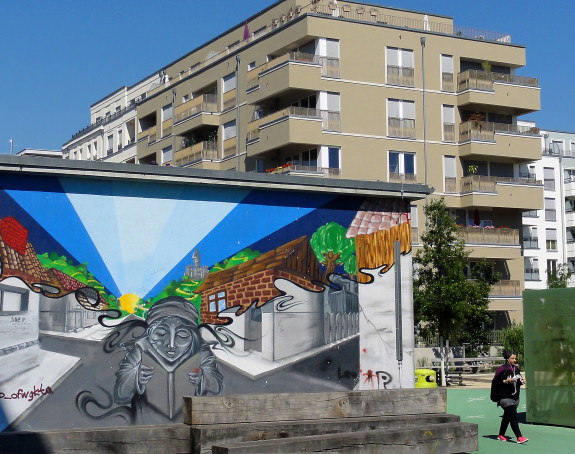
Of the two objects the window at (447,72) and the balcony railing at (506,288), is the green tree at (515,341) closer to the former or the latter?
the balcony railing at (506,288)

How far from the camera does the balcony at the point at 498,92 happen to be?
50812 mm

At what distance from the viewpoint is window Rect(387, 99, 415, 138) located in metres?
49.4

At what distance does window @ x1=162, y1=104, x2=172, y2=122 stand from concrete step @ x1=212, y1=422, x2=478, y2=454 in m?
48.2

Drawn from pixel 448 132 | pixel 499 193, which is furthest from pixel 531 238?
pixel 448 132

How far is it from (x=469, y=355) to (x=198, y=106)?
22.2 meters

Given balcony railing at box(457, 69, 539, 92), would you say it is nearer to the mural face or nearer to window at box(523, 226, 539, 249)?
window at box(523, 226, 539, 249)

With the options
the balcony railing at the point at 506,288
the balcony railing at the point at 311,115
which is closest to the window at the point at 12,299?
the balcony railing at the point at 311,115

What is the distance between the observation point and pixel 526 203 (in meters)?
52.2

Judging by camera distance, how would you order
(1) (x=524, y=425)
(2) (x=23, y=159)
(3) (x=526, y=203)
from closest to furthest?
(2) (x=23, y=159), (1) (x=524, y=425), (3) (x=526, y=203)

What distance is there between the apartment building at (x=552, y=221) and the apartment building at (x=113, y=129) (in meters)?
31.8

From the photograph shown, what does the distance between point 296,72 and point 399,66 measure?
20.5 ft

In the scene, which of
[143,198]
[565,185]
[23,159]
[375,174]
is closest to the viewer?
[23,159]

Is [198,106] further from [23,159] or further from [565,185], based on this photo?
[23,159]

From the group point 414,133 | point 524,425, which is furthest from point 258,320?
point 414,133
